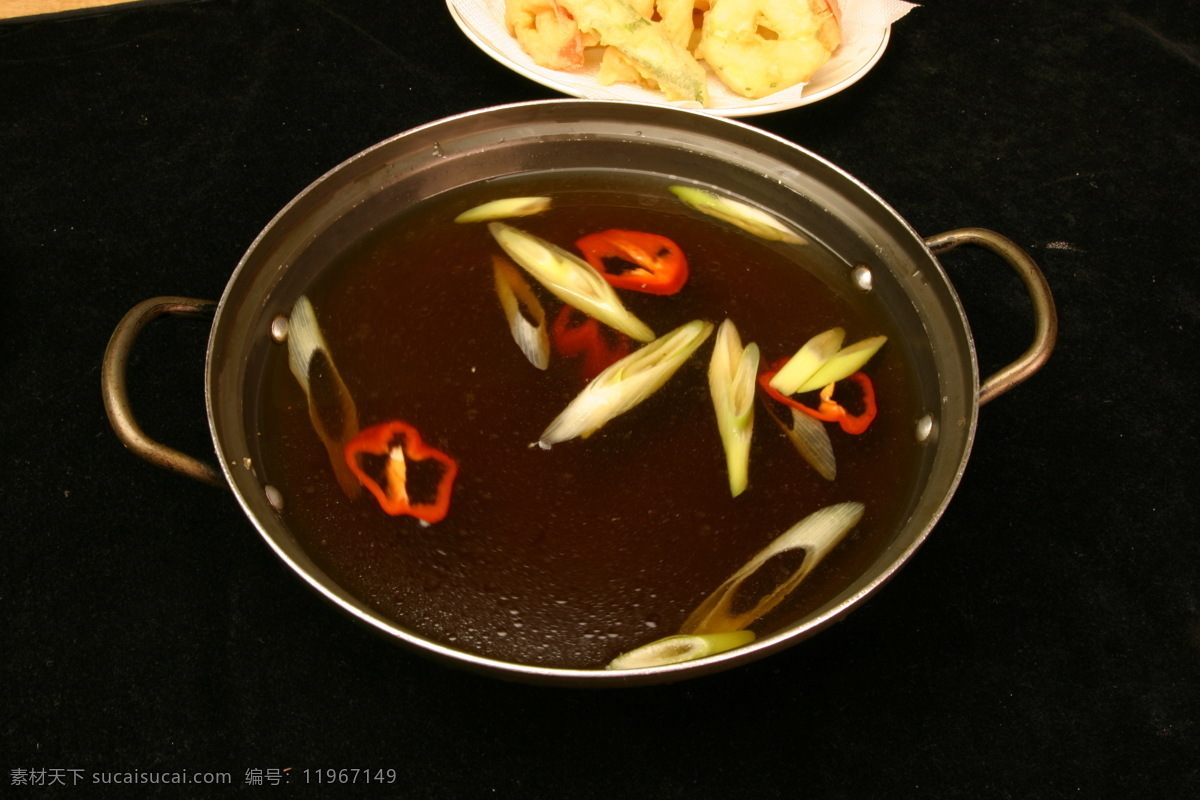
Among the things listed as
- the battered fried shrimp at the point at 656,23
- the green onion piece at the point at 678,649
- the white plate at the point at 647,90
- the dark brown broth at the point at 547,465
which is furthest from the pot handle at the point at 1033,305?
the battered fried shrimp at the point at 656,23

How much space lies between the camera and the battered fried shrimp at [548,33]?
1.37 meters

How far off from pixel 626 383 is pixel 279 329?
0.39 meters

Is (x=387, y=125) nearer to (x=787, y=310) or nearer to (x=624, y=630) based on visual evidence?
(x=787, y=310)

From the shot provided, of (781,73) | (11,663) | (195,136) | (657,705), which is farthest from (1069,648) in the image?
(195,136)

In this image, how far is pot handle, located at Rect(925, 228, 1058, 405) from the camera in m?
0.87

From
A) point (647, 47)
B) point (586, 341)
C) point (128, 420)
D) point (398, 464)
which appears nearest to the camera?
point (128, 420)

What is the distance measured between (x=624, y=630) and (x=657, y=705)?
152 millimetres

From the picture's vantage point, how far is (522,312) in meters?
1.03

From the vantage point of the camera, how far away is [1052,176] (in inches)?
58.2

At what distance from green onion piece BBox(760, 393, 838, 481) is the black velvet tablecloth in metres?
0.19

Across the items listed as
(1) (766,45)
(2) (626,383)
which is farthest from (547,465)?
(1) (766,45)

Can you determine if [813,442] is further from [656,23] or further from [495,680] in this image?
[656,23]

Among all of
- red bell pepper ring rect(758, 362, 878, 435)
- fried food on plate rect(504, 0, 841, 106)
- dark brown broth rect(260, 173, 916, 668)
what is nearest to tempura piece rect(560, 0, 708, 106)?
fried food on plate rect(504, 0, 841, 106)

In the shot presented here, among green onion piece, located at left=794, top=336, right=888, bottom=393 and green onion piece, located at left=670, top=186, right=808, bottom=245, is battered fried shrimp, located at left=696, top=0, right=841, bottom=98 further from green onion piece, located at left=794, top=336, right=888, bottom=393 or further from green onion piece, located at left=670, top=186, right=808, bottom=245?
green onion piece, located at left=794, top=336, right=888, bottom=393
